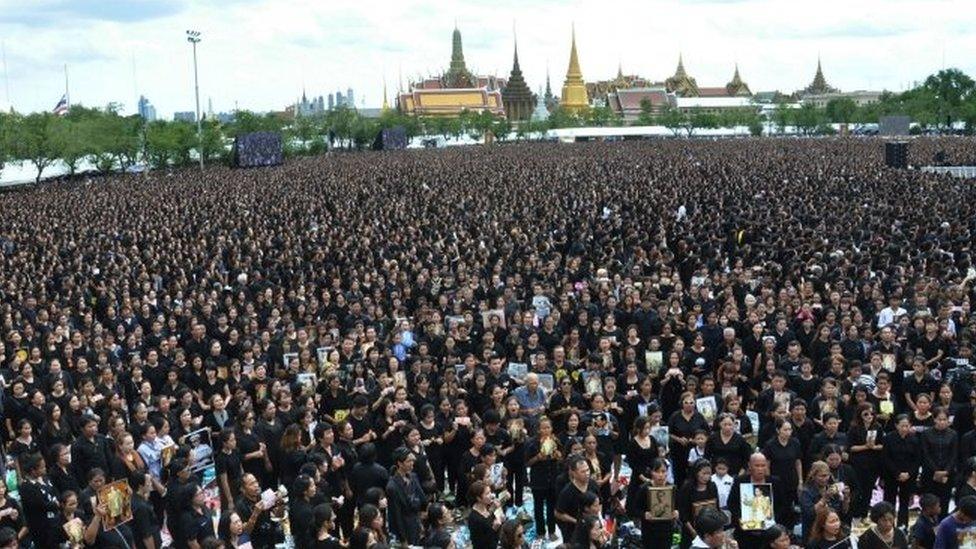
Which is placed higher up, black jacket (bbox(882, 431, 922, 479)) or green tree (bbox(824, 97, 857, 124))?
green tree (bbox(824, 97, 857, 124))

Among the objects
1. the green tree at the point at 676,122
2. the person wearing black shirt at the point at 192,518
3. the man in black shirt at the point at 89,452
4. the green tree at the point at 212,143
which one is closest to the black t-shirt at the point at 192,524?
the person wearing black shirt at the point at 192,518

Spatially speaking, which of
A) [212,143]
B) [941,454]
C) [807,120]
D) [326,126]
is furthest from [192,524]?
[807,120]

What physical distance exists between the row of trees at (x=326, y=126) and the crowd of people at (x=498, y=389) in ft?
124

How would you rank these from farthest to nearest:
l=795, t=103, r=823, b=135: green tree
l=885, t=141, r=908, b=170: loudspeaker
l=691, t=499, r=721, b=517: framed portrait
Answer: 1. l=795, t=103, r=823, b=135: green tree
2. l=885, t=141, r=908, b=170: loudspeaker
3. l=691, t=499, r=721, b=517: framed portrait

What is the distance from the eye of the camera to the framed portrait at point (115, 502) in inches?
299

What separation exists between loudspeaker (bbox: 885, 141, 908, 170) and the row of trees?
1459 inches

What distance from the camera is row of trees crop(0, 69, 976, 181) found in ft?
190

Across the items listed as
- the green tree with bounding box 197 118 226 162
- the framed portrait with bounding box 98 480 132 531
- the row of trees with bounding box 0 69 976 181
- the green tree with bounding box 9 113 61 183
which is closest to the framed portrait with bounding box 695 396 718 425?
the framed portrait with bounding box 98 480 132 531

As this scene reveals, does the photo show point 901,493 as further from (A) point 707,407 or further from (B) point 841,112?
(B) point 841,112

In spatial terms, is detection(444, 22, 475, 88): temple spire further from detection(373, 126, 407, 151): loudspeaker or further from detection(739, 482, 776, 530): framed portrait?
detection(739, 482, 776, 530): framed portrait

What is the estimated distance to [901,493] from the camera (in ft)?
31.2

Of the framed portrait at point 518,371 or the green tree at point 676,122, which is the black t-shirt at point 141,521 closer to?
the framed portrait at point 518,371

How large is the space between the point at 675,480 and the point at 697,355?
2518 mm

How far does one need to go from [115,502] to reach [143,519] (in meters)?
0.31
